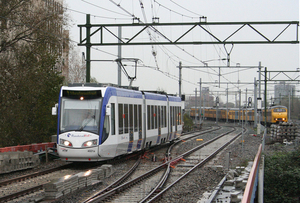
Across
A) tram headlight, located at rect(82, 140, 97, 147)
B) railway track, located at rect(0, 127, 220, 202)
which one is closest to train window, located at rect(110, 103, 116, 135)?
tram headlight, located at rect(82, 140, 97, 147)

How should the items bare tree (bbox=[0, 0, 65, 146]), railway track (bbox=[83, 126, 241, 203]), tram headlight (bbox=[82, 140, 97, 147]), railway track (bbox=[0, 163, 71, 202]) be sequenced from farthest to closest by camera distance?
bare tree (bbox=[0, 0, 65, 146]), tram headlight (bbox=[82, 140, 97, 147]), railway track (bbox=[83, 126, 241, 203]), railway track (bbox=[0, 163, 71, 202])

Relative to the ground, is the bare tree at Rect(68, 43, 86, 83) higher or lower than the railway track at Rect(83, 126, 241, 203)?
higher

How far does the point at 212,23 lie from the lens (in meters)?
19.2

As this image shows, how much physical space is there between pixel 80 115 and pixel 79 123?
291 mm

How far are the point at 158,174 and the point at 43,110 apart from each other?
8.03 meters

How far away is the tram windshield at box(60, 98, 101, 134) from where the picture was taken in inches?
566

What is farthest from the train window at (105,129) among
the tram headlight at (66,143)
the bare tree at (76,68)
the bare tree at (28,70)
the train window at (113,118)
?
the bare tree at (76,68)

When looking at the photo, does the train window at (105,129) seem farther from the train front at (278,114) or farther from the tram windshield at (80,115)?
the train front at (278,114)

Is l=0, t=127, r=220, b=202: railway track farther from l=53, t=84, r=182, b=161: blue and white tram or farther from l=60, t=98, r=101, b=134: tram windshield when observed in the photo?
l=60, t=98, r=101, b=134: tram windshield

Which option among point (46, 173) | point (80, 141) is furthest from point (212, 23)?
point (46, 173)

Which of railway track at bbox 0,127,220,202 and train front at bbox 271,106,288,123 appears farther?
train front at bbox 271,106,288,123

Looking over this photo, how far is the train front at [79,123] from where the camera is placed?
46.6 feet

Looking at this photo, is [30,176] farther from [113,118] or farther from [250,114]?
[250,114]

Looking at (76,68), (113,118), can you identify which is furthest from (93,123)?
(76,68)
